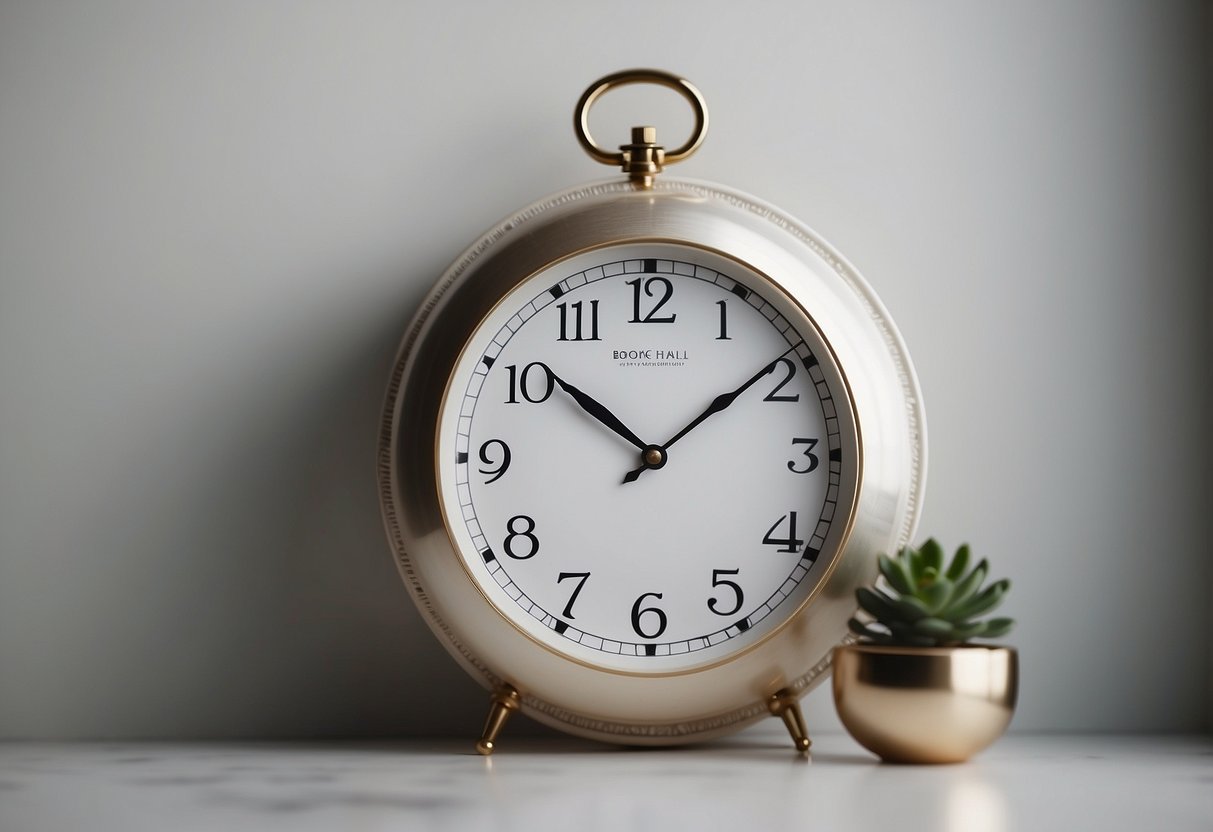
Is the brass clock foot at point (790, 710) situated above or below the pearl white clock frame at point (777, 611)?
below

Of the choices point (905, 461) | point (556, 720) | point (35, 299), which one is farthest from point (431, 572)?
point (35, 299)

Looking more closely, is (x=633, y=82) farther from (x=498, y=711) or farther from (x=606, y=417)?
(x=498, y=711)

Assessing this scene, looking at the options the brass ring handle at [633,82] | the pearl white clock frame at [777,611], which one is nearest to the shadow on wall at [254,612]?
the pearl white clock frame at [777,611]

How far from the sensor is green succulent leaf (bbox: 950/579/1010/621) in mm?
836

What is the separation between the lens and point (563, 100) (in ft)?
3.68

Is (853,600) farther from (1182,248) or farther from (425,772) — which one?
(1182,248)

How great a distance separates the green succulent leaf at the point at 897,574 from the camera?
0.86 meters

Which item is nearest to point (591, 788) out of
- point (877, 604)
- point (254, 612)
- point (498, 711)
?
point (498, 711)

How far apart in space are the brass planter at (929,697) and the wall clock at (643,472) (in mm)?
77

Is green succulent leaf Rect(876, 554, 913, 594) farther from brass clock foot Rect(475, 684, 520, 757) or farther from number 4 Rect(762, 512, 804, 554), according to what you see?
brass clock foot Rect(475, 684, 520, 757)

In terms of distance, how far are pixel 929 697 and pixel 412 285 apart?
0.64 meters

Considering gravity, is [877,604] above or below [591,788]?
above

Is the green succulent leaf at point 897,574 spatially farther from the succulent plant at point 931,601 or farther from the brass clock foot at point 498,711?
the brass clock foot at point 498,711

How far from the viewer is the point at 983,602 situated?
0.84 meters
